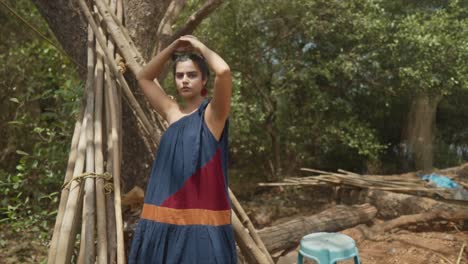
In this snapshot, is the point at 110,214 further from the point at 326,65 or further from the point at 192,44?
the point at 326,65

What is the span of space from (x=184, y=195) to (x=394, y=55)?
199 inches

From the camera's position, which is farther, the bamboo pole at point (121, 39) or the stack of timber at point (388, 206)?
the stack of timber at point (388, 206)

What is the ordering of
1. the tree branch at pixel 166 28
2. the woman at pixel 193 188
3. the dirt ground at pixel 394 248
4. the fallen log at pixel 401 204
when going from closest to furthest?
the woman at pixel 193 188
the tree branch at pixel 166 28
the dirt ground at pixel 394 248
the fallen log at pixel 401 204

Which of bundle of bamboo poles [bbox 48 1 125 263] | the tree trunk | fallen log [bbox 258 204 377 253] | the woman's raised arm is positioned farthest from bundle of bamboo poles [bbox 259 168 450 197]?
the woman's raised arm

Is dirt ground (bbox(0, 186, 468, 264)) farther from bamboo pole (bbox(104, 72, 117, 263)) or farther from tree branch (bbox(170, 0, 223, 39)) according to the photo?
tree branch (bbox(170, 0, 223, 39))

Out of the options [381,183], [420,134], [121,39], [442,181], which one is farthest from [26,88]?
[420,134]

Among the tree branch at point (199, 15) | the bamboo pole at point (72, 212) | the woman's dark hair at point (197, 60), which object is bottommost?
the bamboo pole at point (72, 212)

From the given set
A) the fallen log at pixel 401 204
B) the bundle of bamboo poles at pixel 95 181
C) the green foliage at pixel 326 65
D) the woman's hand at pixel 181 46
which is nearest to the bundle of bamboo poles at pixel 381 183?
the fallen log at pixel 401 204

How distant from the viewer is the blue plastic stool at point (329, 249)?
2.07 metres

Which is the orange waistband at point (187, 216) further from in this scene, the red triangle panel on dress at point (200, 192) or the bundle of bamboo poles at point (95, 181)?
the bundle of bamboo poles at point (95, 181)

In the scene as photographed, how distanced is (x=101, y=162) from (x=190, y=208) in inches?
22.2

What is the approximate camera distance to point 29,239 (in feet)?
13.8

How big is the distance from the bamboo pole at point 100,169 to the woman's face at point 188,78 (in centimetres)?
54

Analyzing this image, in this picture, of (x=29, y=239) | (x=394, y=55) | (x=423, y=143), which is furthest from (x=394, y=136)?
(x=29, y=239)
